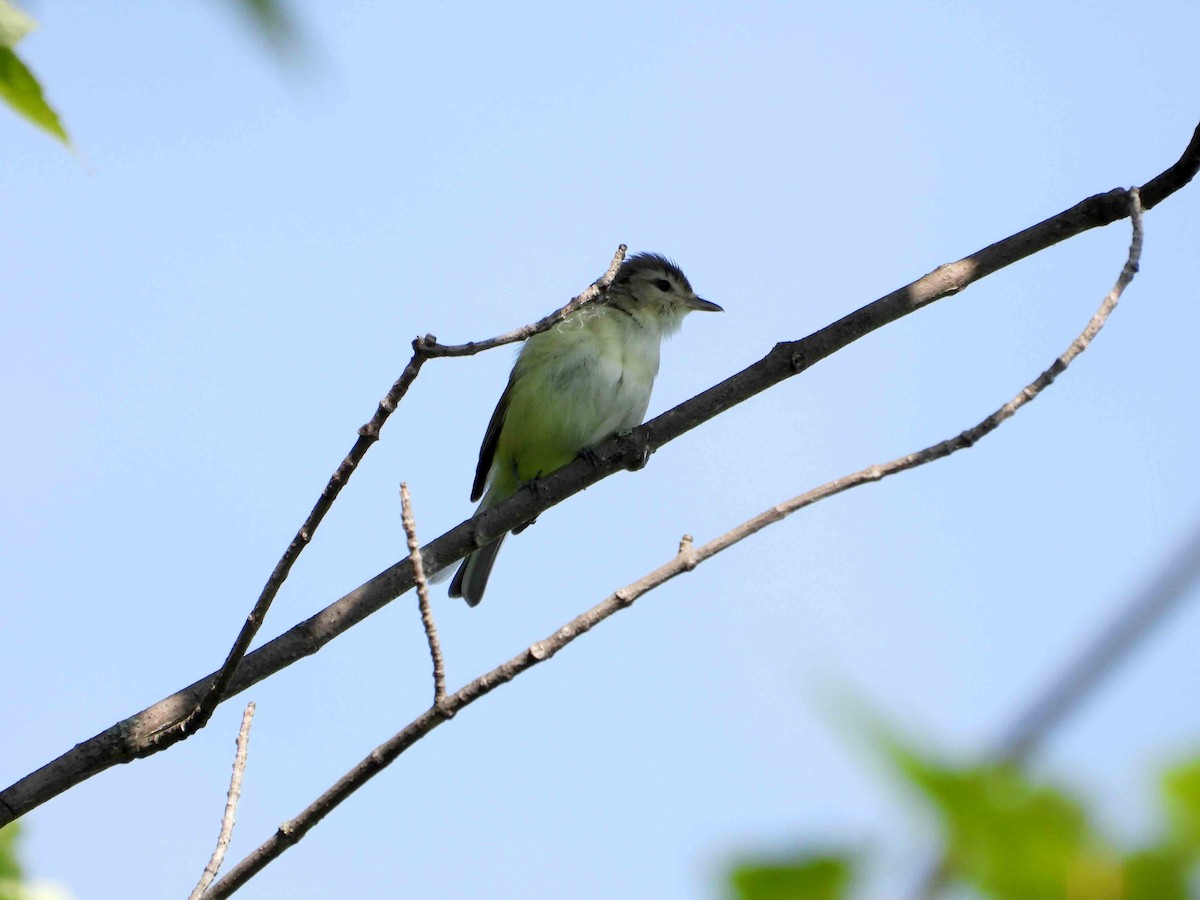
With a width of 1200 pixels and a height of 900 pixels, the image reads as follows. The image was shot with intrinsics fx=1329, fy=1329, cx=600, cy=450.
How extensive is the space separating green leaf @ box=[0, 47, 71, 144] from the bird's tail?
7.48 m

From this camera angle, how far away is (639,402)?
8664 millimetres

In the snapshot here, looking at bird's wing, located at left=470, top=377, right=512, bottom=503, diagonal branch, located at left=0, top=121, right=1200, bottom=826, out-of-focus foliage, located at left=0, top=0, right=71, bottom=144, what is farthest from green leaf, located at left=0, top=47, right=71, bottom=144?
bird's wing, located at left=470, top=377, right=512, bottom=503

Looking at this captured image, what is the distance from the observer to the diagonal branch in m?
3.71

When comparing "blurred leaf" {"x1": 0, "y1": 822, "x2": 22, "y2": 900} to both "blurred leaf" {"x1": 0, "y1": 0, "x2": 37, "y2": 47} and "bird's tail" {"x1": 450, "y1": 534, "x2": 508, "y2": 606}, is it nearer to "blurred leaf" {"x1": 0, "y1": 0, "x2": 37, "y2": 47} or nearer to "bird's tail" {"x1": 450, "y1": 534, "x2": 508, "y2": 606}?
"blurred leaf" {"x1": 0, "y1": 0, "x2": 37, "y2": 47}

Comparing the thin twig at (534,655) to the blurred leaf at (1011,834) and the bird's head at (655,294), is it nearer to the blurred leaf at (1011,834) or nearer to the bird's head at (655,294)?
the blurred leaf at (1011,834)

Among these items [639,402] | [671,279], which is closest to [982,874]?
[639,402]

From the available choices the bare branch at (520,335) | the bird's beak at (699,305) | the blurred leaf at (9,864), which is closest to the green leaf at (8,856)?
the blurred leaf at (9,864)

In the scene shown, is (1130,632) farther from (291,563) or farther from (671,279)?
(671,279)

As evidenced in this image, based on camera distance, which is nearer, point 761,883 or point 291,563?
point 761,883

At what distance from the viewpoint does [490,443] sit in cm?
917

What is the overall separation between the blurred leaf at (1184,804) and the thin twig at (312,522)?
2.92 metres

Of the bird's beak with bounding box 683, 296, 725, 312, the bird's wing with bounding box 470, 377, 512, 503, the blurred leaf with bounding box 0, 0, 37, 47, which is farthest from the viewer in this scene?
the bird's beak with bounding box 683, 296, 725, 312

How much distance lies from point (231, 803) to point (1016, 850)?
3.06 metres

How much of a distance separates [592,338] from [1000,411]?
5499mm
